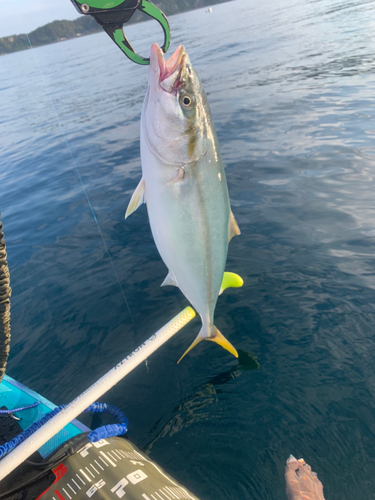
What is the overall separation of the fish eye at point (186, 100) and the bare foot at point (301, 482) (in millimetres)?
3084

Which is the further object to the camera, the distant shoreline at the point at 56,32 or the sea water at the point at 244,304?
the distant shoreline at the point at 56,32

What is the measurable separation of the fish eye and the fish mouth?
0.05 metres

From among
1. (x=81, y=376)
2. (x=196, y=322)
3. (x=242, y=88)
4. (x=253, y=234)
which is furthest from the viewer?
(x=242, y=88)

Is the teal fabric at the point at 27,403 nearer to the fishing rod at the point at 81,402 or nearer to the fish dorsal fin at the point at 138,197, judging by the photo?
the fishing rod at the point at 81,402

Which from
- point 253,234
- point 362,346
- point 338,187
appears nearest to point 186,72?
point 362,346

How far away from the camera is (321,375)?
3895 millimetres

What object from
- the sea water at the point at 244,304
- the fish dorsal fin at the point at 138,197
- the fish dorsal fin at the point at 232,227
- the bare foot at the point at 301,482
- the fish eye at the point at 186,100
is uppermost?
the fish eye at the point at 186,100

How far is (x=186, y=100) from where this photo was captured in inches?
81.7

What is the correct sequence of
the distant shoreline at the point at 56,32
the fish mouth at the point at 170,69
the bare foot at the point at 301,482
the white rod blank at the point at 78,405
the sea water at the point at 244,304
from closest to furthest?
the fish mouth at the point at 170,69 < the white rod blank at the point at 78,405 < the bare foot at the point at 301,482 < the sea water at the point at 244,304 < the distant shoreline at the point at 56,32

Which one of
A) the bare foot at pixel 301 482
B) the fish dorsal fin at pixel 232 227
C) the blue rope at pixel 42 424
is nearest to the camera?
the fish dorsal fin at pixel 232 227

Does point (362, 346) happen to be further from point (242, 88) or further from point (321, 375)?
point (242, 88)

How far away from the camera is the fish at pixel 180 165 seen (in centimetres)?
206

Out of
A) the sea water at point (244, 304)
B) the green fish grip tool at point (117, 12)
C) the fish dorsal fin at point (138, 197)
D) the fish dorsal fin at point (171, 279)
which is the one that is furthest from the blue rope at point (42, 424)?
the green fish grip tool at point (117, 12)

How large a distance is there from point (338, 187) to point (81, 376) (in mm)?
5779
